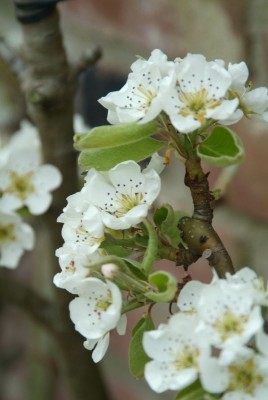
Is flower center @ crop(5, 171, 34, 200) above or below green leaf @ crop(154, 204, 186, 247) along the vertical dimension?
below

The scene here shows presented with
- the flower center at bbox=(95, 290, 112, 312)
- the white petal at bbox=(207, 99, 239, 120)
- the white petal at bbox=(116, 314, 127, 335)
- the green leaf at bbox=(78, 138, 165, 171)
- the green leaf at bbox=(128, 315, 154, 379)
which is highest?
the white petal at bbox=(207, 99, 239, 120)

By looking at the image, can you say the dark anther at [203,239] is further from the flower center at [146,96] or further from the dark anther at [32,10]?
Answer: the dark anther at [32,10]

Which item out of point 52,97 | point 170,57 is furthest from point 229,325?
point 170,57

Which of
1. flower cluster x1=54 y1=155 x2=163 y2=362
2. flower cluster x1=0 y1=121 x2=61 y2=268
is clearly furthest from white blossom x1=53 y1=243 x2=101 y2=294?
flower cluster x1=0 y1=121 x2=61 y2=268

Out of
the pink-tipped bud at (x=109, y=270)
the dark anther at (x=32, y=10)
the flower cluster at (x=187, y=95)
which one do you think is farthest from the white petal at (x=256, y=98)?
the dark anther at (x=32, y=10)

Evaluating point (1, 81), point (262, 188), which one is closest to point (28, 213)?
point (262, 188)

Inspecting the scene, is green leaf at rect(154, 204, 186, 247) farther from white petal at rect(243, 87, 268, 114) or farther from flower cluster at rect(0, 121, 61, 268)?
flower cluster at rect(0, 121, 61, 268)

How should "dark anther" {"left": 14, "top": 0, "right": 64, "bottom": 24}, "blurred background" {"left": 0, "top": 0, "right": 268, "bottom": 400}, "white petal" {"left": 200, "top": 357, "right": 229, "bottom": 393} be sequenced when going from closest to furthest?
"white petal" {"left": 200, "top": 357, "right": 229, "bottom": 393}, "dark anther" {"left": 14, "top": 0, "right": 64, "bottom": 24}, "blurred background" {"left": 0, "top": 0, "right": 268, "bottom": 400}
